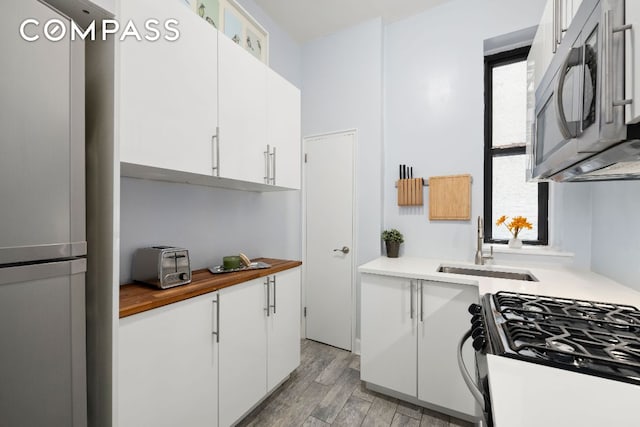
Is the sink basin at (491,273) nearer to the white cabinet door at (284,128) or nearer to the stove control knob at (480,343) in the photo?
the stove control knob at (480,343)

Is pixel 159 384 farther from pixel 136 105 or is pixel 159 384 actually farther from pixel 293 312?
pixel 136 105

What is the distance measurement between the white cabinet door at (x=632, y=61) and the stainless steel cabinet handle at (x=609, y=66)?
2 centimetres

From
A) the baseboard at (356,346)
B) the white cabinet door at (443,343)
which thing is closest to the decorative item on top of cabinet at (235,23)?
the white cabinet door at (443,343)

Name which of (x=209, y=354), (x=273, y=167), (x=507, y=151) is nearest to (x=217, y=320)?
(x=209, y=354)

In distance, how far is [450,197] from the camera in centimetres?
241

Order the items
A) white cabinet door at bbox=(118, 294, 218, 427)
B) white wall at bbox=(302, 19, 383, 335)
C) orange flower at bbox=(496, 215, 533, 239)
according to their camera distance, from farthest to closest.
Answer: white wall at bbox=(302, 19, 383, 335), orange flower at bbox=(496, 215, 533, 239), white cabinet door at bbox=(118, 294, 218, 427)

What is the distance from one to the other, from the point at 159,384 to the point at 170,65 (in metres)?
1.44

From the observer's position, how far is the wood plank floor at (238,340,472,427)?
1783 mm

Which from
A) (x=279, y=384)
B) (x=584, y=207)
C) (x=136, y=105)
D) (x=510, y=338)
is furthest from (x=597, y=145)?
(x=279, y=384)

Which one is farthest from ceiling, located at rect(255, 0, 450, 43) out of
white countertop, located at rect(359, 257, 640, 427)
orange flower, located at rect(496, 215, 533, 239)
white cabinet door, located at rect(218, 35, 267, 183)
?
white countertop, located at rect(359, 257, 640, 427)

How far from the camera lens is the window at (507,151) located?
235 cm

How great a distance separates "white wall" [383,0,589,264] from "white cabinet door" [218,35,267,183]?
1.33 m

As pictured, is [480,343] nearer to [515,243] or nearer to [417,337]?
[417,337]

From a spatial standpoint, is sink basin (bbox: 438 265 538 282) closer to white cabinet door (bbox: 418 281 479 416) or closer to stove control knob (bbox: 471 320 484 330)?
white cabinet door (bbox: 418 281 479 416)
